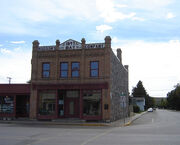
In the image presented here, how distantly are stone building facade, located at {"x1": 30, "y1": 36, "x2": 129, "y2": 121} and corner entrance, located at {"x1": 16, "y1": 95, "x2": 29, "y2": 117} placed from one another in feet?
9.50

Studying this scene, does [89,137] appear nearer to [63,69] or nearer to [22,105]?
[63,69]

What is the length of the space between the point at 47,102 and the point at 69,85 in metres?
3.52

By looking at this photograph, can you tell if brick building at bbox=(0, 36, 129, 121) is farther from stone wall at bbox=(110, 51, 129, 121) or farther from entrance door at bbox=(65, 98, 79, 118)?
stone wall at bbox=(110, 51, 129, 121)

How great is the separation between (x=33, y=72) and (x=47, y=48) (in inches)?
132

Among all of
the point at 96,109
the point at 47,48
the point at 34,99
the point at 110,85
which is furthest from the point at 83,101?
the point at 47,48

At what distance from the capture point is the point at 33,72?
29.9m

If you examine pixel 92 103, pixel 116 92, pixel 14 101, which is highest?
pixel 116 92

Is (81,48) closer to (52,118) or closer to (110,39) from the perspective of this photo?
(110,39)

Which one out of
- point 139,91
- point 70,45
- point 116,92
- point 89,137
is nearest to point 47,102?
point 70,45

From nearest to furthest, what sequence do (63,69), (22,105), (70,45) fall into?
(63,69)
(70,45)
(22,105)

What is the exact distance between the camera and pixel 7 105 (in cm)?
3091

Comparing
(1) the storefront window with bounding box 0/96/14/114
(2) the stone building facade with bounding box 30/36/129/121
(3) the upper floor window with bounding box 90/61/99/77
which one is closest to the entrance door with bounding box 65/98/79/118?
(2) the stone building facade with bounding box 30/36/129/121

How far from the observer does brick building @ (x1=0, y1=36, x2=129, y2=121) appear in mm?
27359

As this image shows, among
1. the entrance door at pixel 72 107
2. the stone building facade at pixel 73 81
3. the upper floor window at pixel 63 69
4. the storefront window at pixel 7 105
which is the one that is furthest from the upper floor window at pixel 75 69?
the storefront window at pixel 7 105
